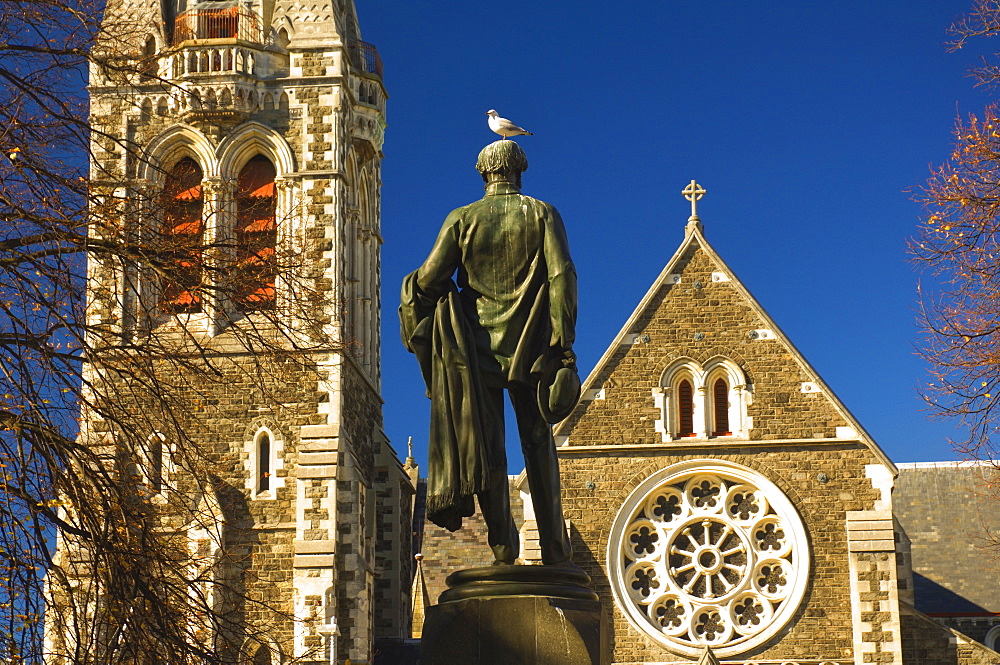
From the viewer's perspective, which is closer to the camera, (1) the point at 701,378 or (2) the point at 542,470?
(2) the point at 542,470

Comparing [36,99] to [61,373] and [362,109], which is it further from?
[362,109]

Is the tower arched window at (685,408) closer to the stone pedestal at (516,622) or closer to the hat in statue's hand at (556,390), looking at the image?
the hat in statue's hand at (556,390)

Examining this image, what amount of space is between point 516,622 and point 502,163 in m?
2.49

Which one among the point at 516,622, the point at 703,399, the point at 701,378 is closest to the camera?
the point at 516,622

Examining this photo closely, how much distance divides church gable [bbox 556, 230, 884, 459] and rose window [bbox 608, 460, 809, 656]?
2.59ft

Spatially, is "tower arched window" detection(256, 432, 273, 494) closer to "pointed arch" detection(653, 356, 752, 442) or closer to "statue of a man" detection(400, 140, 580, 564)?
"pointed arch" detection(653, 356, 752, 442)

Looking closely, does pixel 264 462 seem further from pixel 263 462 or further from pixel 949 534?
pixel 949 534

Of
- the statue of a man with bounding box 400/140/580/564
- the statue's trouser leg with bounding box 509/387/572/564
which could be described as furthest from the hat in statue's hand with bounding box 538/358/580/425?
the statue's trouser leg with bounding box 509/387/572/564

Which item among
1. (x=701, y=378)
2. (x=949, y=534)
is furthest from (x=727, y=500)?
(x=949, y=534)

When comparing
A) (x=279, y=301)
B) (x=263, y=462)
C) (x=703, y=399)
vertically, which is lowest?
(x=263, y=462)

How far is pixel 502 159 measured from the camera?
29.7ft

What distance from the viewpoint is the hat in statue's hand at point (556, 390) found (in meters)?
8.49

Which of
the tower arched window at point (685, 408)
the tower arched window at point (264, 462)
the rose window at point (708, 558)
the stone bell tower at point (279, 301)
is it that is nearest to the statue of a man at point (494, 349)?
the stone bell tower at point (279, 301)

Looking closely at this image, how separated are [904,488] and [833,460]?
32.3 ft
